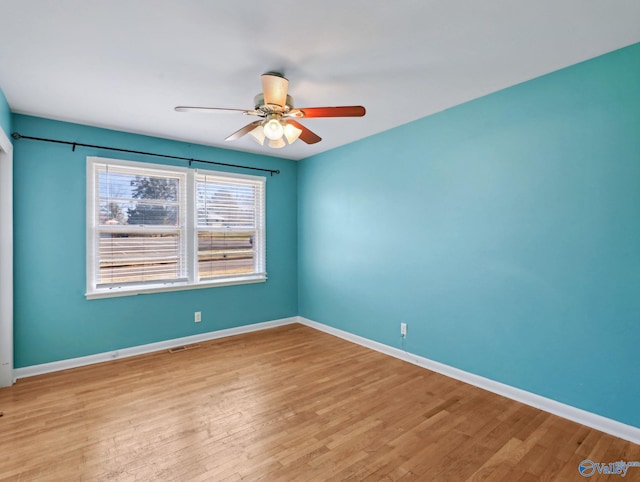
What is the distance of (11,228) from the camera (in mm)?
2900

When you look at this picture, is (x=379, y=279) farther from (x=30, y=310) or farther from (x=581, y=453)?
(x=30, y=310)

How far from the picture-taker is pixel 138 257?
3756mm

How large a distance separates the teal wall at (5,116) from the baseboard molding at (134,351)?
2201mm

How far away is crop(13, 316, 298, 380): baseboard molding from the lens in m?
3.17

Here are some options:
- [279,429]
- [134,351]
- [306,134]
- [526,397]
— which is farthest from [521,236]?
[134,351]

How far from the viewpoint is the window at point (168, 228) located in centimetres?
353

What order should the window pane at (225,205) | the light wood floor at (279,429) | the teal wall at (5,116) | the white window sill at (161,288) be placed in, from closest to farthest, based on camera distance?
the light wood floor at (279,429) → the teal wall at (5,116) → the white window sill at (161,288) → the window pane at (225,205)

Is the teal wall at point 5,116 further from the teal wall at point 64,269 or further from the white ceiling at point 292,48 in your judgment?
the teal wall at point 64,269

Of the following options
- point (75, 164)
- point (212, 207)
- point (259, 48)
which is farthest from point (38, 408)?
point (259, 48)

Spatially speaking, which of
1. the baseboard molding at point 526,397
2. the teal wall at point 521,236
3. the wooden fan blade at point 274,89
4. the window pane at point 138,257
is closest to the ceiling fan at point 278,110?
the wooden fan blade at point 274,89

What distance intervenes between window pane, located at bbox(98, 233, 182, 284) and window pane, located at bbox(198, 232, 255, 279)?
31 cm

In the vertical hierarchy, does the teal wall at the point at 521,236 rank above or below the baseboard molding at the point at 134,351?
above

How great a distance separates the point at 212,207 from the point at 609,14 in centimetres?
400

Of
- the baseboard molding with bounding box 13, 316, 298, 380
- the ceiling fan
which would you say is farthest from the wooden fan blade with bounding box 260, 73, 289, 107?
the baseboard molding with bounding box 13, 316, 298, 380
